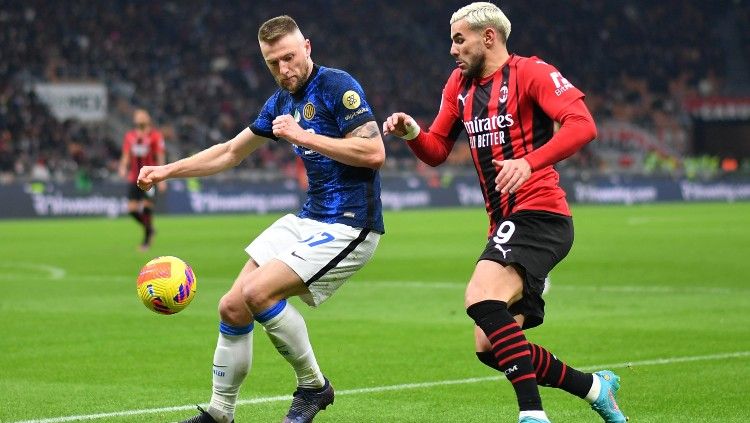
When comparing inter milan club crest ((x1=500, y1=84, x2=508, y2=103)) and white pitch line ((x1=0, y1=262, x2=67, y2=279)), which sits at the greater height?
inter milan club crest ((x1=500, y1=84, x2=508, y2=103))

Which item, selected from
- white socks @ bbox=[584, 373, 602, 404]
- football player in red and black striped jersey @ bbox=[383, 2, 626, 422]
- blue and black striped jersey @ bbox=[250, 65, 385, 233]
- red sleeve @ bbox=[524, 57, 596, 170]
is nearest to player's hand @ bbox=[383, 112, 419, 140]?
football player in red and black striped jersey @ bbox=[383, 2, 626, 422]

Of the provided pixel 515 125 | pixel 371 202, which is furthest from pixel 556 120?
pixel 371 202

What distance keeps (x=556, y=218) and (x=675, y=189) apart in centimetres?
3995

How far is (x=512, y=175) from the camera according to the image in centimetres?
577

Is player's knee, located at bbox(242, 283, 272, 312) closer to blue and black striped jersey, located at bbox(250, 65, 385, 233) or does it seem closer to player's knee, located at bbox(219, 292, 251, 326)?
player's knee, located at bbox(219, 292, 251, 326)

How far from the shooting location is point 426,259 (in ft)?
65.0

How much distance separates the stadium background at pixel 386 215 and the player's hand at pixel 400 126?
5.22ft

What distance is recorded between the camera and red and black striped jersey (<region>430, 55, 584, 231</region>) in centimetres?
636

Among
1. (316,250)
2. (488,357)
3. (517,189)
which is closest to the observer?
(517,189)

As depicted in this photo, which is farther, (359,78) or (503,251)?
(359,78)

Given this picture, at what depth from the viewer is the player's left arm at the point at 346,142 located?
6.35 meters

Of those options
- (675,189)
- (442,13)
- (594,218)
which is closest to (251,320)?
(594,218)

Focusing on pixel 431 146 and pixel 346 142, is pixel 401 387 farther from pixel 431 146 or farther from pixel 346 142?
pixel 346 142

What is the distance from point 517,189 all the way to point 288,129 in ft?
3.83
